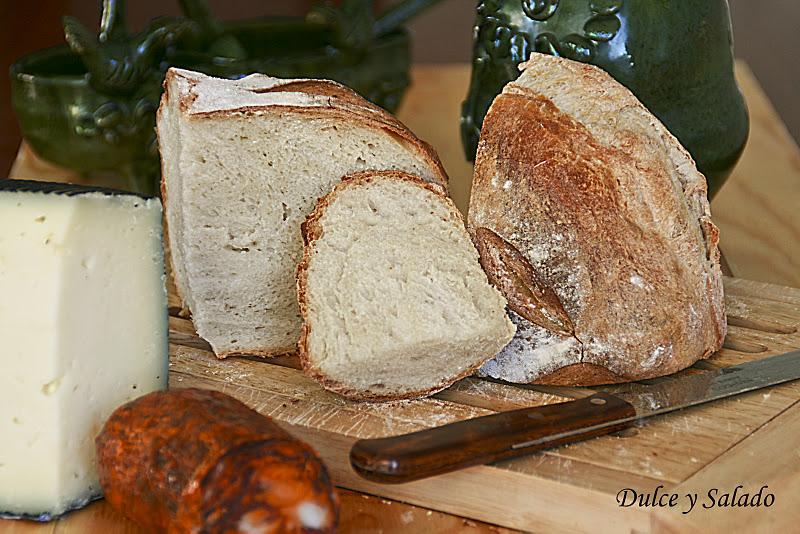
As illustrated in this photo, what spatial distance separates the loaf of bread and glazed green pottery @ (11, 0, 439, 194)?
1094 millimetres

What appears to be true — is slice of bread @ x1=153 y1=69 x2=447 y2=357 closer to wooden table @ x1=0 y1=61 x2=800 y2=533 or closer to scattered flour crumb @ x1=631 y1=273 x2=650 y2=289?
scattered flour crumb @ x1=631 y1=273 x2=650 y2=289

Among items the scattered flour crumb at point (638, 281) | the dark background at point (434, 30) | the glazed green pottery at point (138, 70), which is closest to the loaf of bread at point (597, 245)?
the scattered flour crumb at point (638, 281)

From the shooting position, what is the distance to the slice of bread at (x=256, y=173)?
1.96m

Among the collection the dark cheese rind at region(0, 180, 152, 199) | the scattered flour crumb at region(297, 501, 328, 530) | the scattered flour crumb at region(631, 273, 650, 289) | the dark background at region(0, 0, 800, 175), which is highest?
the dark cheese rind at region(0, 180, 152, 199)

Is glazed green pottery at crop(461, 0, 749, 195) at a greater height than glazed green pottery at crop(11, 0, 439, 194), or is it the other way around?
glazed green pottery at crop(461, 0, 749, 195)

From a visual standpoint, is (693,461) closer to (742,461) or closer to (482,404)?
(742,461)

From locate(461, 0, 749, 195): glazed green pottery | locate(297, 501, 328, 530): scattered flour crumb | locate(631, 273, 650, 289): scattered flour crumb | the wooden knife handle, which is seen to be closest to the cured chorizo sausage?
locate(297, 501, 328, 530): scattered flour crumb

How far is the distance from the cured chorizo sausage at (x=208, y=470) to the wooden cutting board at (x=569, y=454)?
286 mm

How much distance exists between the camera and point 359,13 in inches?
127

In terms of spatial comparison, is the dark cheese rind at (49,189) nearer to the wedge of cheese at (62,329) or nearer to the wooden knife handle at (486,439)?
the wedge of cheese at (62,329)

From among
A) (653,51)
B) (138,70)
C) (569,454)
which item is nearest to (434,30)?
(138,70)

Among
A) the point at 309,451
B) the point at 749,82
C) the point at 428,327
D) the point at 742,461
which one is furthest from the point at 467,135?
the point at 749,82

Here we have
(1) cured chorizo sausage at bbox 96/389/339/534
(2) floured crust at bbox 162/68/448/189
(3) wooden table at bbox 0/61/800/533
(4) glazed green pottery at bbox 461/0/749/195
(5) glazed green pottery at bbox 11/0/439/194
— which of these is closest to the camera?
(1) cured chorizo sausage at bbox 96/389/339/534

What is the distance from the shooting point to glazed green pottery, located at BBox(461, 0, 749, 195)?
2307 millimetres
